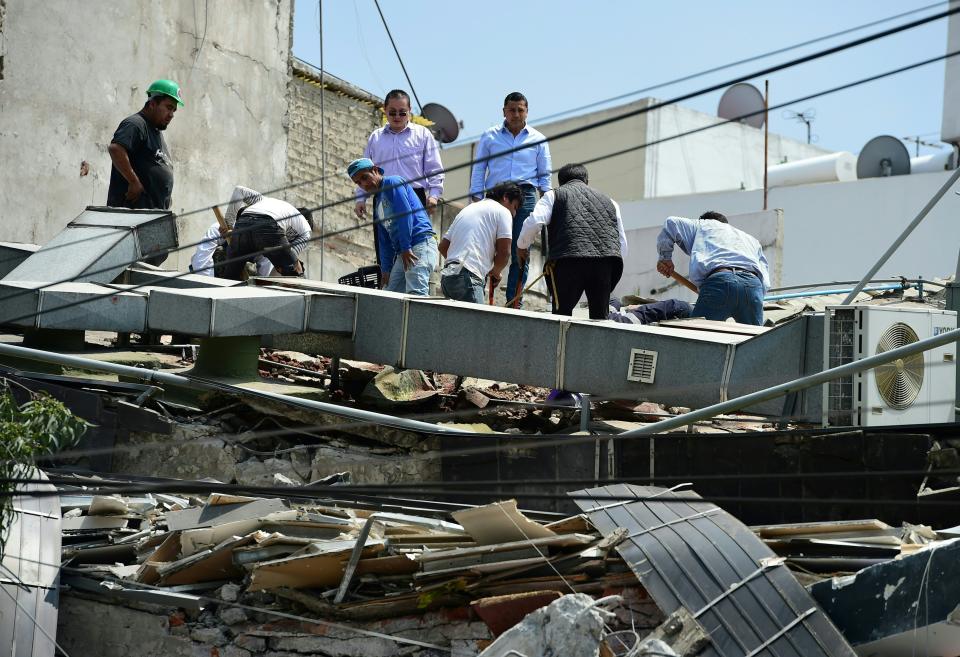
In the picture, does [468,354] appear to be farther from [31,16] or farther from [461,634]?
[31,16]

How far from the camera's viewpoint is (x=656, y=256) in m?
19.2

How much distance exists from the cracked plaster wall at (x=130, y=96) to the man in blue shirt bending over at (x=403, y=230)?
5.50 m

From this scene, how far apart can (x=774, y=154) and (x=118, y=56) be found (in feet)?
70.2

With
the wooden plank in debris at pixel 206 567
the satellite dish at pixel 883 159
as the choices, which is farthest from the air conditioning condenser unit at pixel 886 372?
the satellite dish at pixel 883 159

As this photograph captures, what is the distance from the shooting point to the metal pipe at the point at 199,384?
857 cm

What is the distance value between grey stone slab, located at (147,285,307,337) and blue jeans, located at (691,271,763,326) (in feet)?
9.79

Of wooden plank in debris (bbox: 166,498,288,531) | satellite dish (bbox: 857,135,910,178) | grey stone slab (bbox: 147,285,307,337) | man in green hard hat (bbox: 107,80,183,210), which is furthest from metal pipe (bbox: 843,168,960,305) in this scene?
satellite dish (bbox: 857,135,910,178)

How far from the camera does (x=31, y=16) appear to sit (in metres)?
14.9

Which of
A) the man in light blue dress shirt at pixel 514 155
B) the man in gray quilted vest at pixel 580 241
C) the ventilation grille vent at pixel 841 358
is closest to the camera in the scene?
the ventilation grille vent at pixel 841 358

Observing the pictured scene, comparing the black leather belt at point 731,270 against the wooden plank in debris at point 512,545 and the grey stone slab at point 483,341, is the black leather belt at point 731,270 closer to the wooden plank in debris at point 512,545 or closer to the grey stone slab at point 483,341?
the grey stone slab at point 483,341

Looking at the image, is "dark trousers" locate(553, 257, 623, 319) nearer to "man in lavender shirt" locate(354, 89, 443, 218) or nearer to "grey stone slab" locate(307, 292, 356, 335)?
"grey stone slab" locate(307, 292, 356, 335)

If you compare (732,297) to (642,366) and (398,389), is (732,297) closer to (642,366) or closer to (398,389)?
(642,366)

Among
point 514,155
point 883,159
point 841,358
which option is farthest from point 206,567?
point 883,159

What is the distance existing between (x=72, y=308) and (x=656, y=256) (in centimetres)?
1085
